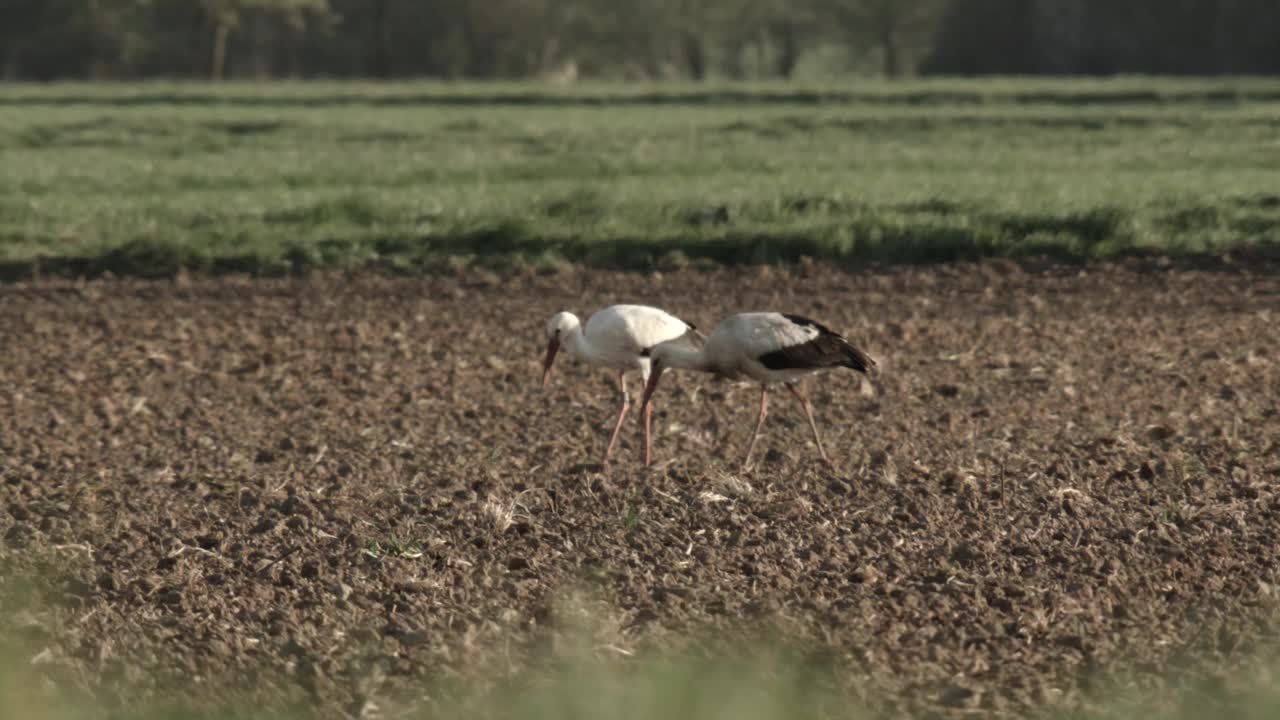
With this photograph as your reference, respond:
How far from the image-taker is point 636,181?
1008 inches

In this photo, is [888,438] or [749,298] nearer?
[888,438]

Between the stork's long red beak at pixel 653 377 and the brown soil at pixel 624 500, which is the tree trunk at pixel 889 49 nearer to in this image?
the brown soil at pixel 624 500

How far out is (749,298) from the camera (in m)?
16.7

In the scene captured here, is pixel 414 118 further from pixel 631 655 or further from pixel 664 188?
pixel 631 655

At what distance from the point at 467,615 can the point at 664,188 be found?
56.4ft

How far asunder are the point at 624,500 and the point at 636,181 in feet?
54.5

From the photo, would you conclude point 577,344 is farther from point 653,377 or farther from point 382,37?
point 382,37

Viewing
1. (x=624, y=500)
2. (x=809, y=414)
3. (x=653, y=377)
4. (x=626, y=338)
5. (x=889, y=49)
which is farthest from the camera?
(x=889, y=49)

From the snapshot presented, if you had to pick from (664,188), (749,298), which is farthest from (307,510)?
(664,188)

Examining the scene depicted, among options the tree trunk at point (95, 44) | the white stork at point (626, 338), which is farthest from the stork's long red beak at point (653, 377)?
the tree trunk at point (95, 44)

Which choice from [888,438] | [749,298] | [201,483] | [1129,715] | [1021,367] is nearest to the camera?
[1129,715]

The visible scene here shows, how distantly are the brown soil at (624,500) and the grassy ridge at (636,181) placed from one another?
2.80 m

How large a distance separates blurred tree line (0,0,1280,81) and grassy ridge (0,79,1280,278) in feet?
79.6

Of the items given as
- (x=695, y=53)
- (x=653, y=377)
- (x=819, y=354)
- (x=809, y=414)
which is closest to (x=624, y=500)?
(x=653, y=377)
